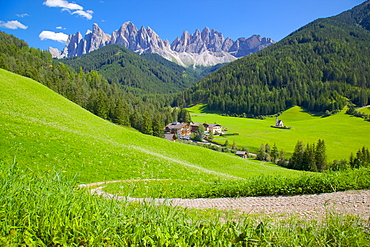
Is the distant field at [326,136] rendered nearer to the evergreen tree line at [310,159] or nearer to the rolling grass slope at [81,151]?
the evergreen tree line at [310,159]

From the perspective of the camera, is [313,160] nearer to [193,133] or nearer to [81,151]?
[193,133]

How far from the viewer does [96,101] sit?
293 feet

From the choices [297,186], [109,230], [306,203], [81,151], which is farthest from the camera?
[81,151]

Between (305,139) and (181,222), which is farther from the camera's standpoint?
(305,139)

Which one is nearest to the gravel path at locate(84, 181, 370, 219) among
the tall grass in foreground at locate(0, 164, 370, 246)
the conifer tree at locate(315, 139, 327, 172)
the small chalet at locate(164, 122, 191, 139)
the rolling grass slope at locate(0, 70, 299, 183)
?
the tall grass in foreground at locate(0, 164, 370, 246)

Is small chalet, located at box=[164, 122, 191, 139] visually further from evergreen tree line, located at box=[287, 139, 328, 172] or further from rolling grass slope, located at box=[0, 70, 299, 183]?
rolling grass slope, located at box=[0, 70, 299, 183]

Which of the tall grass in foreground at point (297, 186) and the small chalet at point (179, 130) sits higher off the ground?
the tall grass in foreground at point (297, 186)

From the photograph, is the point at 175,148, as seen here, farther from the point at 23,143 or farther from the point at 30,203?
the point at 30,203

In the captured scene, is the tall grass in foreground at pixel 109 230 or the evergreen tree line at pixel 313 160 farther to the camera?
the evergreen tree line at pixel 313 160

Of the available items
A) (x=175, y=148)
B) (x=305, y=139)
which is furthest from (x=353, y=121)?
(x=175, y=148)

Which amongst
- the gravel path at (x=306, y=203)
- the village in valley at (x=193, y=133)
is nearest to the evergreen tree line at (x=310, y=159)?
the village in valley at (x=193, y=133)

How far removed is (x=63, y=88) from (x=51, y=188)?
342ft

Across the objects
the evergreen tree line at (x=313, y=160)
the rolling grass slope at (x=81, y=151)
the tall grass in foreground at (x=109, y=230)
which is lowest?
the evergreen tree line at (x=313, y=160)

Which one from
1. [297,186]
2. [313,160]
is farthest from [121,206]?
[313,160]
